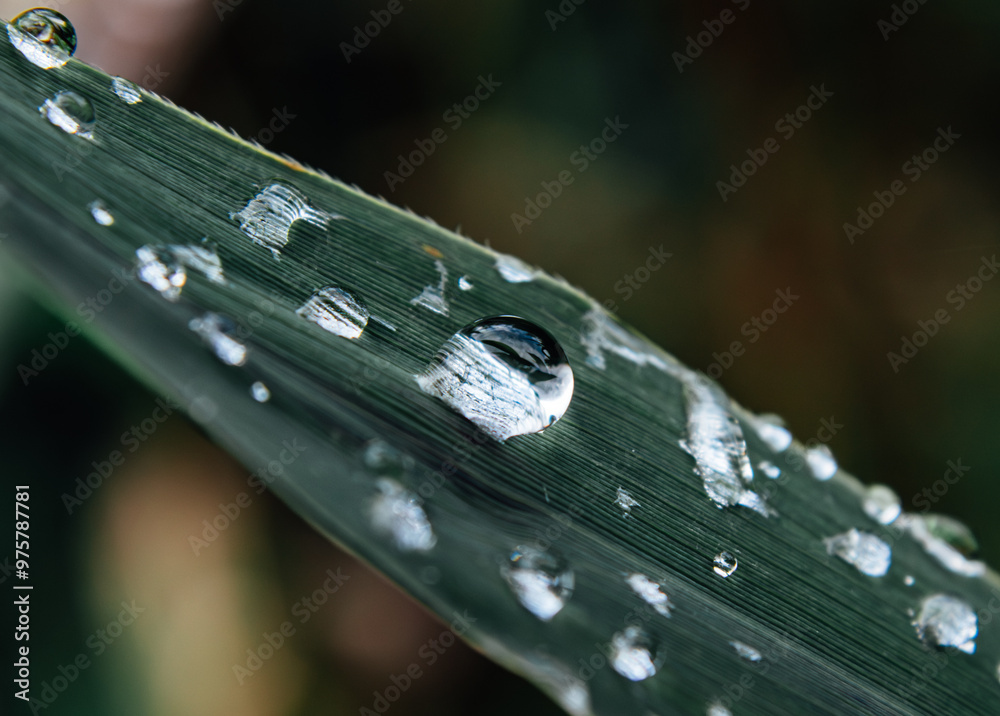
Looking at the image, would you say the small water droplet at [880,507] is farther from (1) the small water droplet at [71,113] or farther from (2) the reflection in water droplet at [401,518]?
(1) the small water droplet at [71,113]

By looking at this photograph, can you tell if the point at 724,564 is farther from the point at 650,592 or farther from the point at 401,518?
the point at 401,518

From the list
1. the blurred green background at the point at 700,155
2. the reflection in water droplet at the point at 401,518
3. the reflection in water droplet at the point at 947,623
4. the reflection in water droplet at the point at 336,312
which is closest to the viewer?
the reflection in water droplet at the point at 401,518

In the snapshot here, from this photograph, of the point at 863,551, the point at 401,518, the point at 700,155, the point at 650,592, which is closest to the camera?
the point at 401,518

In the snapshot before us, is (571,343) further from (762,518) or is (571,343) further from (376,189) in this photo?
(376,189)

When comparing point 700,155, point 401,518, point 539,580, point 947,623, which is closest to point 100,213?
point 401,518

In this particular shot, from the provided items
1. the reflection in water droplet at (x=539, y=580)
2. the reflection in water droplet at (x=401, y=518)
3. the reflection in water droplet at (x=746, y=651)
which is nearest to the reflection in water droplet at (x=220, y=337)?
the reflection in water droplet at (x=401, y=518)

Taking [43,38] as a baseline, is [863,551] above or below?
above
